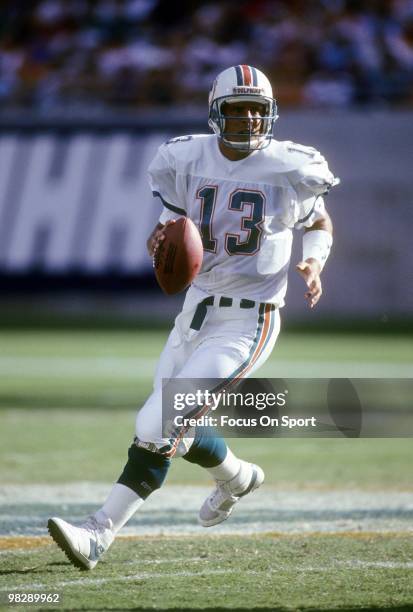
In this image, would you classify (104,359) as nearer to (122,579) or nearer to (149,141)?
(149,141)

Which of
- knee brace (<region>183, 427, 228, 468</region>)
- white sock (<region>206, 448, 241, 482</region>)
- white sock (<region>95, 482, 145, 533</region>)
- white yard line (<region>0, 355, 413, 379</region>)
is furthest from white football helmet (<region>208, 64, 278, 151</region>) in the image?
white yard line (<region>0, 355, 413, 379</region>)

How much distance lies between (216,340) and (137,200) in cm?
1258

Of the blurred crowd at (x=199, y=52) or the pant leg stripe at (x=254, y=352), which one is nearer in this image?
the pant leg stripe at (x=254, y=352)

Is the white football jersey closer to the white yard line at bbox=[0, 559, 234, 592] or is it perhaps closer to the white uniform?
the white uniform

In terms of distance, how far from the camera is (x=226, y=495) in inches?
188

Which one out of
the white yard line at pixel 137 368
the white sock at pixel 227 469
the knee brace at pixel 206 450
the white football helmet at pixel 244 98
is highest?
the white football helmet at pixel 244 98

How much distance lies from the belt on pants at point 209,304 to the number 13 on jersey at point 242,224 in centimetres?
19

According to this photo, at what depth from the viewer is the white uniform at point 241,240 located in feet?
14.5

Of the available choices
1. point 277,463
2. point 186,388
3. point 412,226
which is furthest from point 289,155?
point 412,226

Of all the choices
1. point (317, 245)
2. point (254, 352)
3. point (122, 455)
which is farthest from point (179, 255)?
point (122, 455)

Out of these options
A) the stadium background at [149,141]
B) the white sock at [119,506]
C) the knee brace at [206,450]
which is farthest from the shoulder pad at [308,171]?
the stadium background at [149,141]

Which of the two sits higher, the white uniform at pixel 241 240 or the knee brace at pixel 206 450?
the white uniform at pixel 241 240

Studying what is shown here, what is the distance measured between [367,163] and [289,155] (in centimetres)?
1231

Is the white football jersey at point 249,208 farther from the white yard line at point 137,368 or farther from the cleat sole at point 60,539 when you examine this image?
the white yard line at point 137,368
